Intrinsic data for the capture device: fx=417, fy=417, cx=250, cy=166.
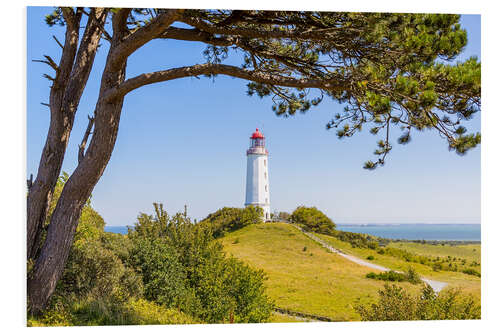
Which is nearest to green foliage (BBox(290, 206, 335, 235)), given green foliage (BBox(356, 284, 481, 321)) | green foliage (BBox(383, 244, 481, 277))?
green foliage (BBox(383, 244, 481, 277))

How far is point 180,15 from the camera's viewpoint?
3.21m

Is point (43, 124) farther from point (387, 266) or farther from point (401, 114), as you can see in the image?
point (387, 266)

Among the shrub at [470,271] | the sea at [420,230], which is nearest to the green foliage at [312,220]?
the sea at [420,230]

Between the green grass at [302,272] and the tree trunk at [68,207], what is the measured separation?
502 centimetres

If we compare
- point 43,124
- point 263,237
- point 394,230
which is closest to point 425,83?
point 43,124

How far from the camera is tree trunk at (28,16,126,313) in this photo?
11.1 ft

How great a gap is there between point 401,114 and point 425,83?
55 cm

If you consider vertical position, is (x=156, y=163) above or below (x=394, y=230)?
above

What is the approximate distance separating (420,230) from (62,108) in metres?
6.22

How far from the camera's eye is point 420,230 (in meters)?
7.41

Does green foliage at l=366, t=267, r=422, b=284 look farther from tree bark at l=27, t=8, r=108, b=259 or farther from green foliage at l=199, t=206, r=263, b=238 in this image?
tree bark at l=27, t=8, r=108, b=259

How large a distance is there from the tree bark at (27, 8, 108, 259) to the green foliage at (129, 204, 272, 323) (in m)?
1.63
